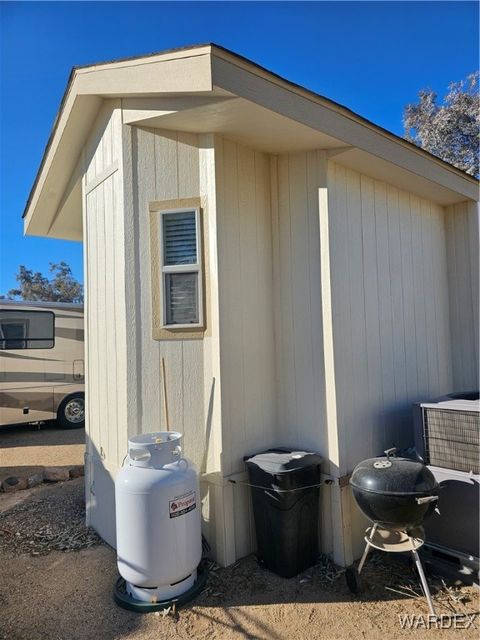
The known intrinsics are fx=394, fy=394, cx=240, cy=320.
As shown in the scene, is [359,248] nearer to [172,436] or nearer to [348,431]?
[348,431]

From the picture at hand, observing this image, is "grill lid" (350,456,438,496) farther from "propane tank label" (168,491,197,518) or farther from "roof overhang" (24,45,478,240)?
"roof overhang" (24,45,478,240)

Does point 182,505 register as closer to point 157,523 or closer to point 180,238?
point 157,523

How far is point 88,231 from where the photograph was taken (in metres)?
3.82

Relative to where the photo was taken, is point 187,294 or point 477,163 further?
point 477,163

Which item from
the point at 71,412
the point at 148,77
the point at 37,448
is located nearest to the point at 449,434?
the point at 148,77

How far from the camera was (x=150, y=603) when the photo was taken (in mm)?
2404

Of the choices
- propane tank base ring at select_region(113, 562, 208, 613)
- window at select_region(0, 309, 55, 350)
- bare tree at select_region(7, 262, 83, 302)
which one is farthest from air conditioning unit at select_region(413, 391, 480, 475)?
bare tree at select_region(7, 262, 83, 302)

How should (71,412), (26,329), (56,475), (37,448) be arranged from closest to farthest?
1. (56,475)
2. (37,448)
3. (26,329)
4. (71,412)

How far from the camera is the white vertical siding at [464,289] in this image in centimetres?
421

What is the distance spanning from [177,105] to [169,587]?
124 inches

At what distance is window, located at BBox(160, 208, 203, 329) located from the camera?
3041 mm

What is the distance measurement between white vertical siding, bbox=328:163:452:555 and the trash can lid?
30 centimetres

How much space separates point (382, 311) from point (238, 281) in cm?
138

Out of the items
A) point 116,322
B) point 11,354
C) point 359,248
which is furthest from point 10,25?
point 11,354
